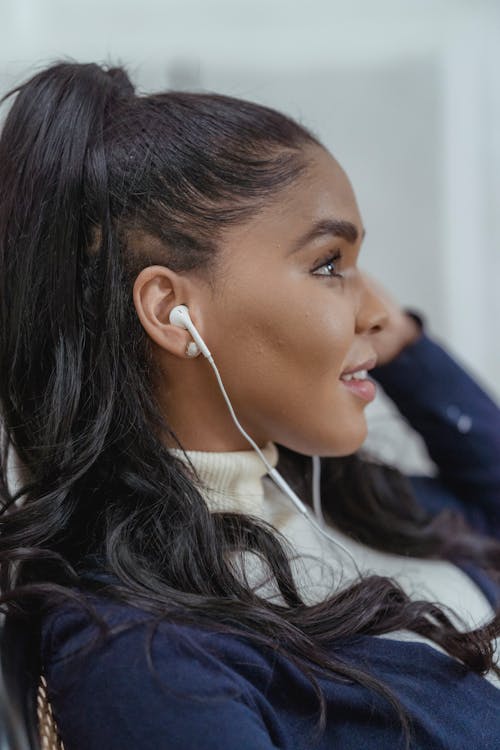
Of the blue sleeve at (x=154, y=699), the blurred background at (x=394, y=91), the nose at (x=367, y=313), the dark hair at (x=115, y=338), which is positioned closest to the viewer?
the blue sleeve at (x=154, y=699)

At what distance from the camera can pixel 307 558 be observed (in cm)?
90

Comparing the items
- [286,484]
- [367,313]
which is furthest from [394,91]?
[286,484]

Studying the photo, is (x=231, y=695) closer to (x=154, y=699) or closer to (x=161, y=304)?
(x=154, y=699)

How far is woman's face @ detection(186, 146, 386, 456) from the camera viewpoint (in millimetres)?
824

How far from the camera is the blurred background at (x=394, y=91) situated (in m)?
1.60

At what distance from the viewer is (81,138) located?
832 millimetres

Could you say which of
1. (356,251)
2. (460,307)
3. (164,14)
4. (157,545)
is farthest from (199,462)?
(164,14)

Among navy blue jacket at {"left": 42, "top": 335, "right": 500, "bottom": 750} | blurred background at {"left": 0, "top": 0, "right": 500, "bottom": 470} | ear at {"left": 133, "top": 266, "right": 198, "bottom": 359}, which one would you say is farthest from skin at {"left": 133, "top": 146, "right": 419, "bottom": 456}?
blurred background at {"left": 0, "top": 0, "right": 500, "bottom": 470}

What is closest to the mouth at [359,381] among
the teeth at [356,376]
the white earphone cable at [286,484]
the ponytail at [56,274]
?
the teeth at [356,376]

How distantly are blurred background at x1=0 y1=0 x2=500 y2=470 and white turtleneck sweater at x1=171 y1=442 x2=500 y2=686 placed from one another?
0.57 meters

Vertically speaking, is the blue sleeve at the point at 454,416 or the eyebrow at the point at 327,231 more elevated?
the eyebrow at the point at 327,231

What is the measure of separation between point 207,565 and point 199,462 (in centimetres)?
12

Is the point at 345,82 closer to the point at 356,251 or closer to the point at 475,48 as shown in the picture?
the point at 475,48

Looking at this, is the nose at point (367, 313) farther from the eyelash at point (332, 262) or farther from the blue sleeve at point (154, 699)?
the blue sleeve at point (154, 699)
